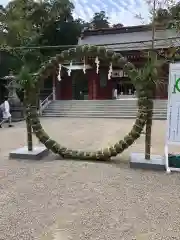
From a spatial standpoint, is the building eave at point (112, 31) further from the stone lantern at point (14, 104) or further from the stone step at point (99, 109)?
the stone lantern at point (14, 104)

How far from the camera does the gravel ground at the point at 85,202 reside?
2768 millimetres

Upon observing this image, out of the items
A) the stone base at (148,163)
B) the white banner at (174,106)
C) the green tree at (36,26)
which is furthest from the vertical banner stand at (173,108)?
the green tree at (36,26)

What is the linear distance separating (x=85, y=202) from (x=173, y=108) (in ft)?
7.63

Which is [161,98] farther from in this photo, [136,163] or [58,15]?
[136,163]

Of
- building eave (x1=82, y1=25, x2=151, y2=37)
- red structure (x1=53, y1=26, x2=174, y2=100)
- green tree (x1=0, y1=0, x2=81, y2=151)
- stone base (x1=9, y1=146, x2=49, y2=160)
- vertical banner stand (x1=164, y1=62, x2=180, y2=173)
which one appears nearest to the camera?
vertical banner stand (x1=164, y1=62, x2=180, y2=173)

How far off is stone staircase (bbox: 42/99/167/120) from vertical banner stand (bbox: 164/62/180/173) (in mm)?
10187

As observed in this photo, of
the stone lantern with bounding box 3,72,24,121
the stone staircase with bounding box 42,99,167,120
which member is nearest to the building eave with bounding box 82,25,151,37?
the stone staircase with bounding box 42,99,167,120

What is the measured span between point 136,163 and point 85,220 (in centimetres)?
216

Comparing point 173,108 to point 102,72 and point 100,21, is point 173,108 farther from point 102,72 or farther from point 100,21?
point 100,21

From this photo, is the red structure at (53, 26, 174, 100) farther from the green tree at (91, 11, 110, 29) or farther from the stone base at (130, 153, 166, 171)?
the green tree at (91, 11, 110, 29)

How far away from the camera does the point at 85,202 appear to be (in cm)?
347

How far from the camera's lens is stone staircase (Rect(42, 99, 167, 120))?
15867mm

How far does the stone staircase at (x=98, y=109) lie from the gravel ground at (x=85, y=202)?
10.6 meters

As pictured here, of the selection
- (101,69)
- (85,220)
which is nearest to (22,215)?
(85,220)
